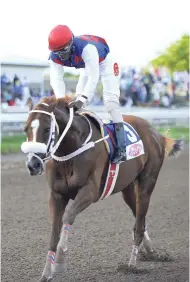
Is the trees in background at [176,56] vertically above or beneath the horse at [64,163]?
above

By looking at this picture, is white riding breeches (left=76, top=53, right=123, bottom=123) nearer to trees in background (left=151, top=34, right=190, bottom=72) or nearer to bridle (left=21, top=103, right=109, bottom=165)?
bridle (left=21, top=103, right=109, bottom=165)

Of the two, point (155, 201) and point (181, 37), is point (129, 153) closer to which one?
point (155, 201)

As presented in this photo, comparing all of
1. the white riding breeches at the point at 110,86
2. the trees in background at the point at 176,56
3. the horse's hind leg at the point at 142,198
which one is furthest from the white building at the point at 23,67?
the trees in background at the point at 176,56

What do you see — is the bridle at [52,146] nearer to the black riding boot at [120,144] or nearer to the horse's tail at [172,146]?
the black riding boot at [120,144]

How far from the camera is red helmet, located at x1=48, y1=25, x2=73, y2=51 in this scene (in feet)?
16.9

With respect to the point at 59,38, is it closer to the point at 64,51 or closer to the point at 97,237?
the point at 64,51

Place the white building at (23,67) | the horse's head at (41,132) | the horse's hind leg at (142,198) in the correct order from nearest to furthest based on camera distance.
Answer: the horse's head at (41,132) → the horse's hind leg at (142,198) → the white building at (23,67)

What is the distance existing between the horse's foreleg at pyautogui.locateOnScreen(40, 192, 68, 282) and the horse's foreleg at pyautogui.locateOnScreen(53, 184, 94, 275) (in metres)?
0.08

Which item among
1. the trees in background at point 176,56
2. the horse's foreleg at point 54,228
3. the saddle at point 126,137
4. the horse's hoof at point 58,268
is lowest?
the horse's hoof at point 58,268

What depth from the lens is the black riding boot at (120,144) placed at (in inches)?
221

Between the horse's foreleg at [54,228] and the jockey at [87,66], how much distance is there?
2.45ft

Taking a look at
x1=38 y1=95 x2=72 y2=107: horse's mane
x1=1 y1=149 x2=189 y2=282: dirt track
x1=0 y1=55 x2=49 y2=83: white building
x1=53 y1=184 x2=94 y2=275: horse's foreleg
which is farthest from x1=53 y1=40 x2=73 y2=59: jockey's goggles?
x1=0 y1=55 x2=49 y2=83: white building

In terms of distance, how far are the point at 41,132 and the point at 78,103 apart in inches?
23.6

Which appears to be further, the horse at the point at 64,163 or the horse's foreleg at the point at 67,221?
the horse's foreleg at the point at 67,221
